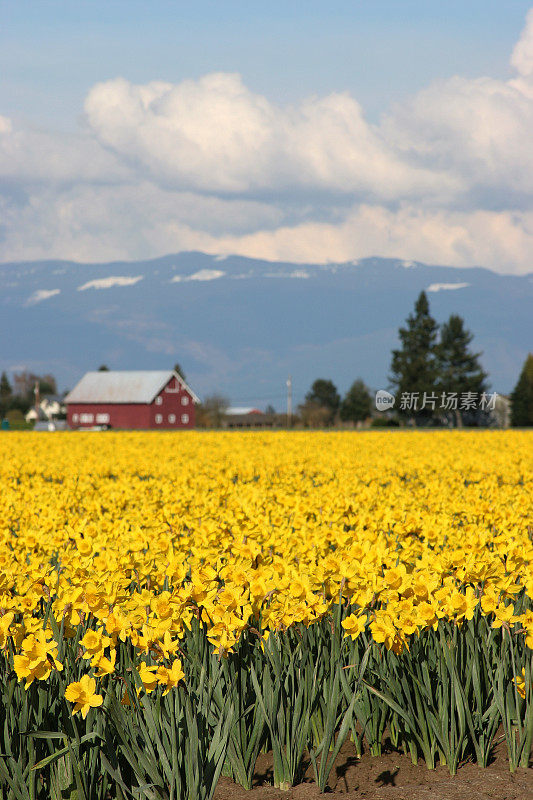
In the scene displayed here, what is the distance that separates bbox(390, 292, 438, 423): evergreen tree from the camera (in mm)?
87250

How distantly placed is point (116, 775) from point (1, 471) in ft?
41.6

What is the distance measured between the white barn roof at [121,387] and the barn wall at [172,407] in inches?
26.2

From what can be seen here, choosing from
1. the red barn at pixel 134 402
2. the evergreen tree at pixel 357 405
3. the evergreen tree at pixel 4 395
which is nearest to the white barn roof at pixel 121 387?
the red barn at pixel 134 402

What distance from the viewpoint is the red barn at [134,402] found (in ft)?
305

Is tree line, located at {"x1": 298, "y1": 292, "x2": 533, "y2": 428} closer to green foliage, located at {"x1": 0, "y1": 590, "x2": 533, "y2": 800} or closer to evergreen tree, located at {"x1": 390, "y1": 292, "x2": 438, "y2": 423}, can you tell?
evergreen tree, located at {"x1": 390, "y1": 292, "x2": 438, "y2": 423}

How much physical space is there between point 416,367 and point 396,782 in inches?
3406

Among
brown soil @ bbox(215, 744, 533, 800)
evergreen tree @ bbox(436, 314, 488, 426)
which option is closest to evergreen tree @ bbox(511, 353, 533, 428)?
evergreen tree @ bbox(436, 314, 488, 426)

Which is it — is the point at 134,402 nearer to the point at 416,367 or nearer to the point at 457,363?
the point at 416,367

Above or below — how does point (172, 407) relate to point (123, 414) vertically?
above

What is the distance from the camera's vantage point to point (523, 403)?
297 ft

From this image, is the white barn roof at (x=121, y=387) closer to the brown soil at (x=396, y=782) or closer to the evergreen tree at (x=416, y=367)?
the evergreen tree at (x=416, y=367)

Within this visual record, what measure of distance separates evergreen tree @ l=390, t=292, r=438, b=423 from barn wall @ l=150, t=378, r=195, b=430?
23171 millimetres

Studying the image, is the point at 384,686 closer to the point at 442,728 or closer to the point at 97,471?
the point at 442,728

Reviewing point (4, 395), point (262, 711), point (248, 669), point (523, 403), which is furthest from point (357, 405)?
point (262, 711)
